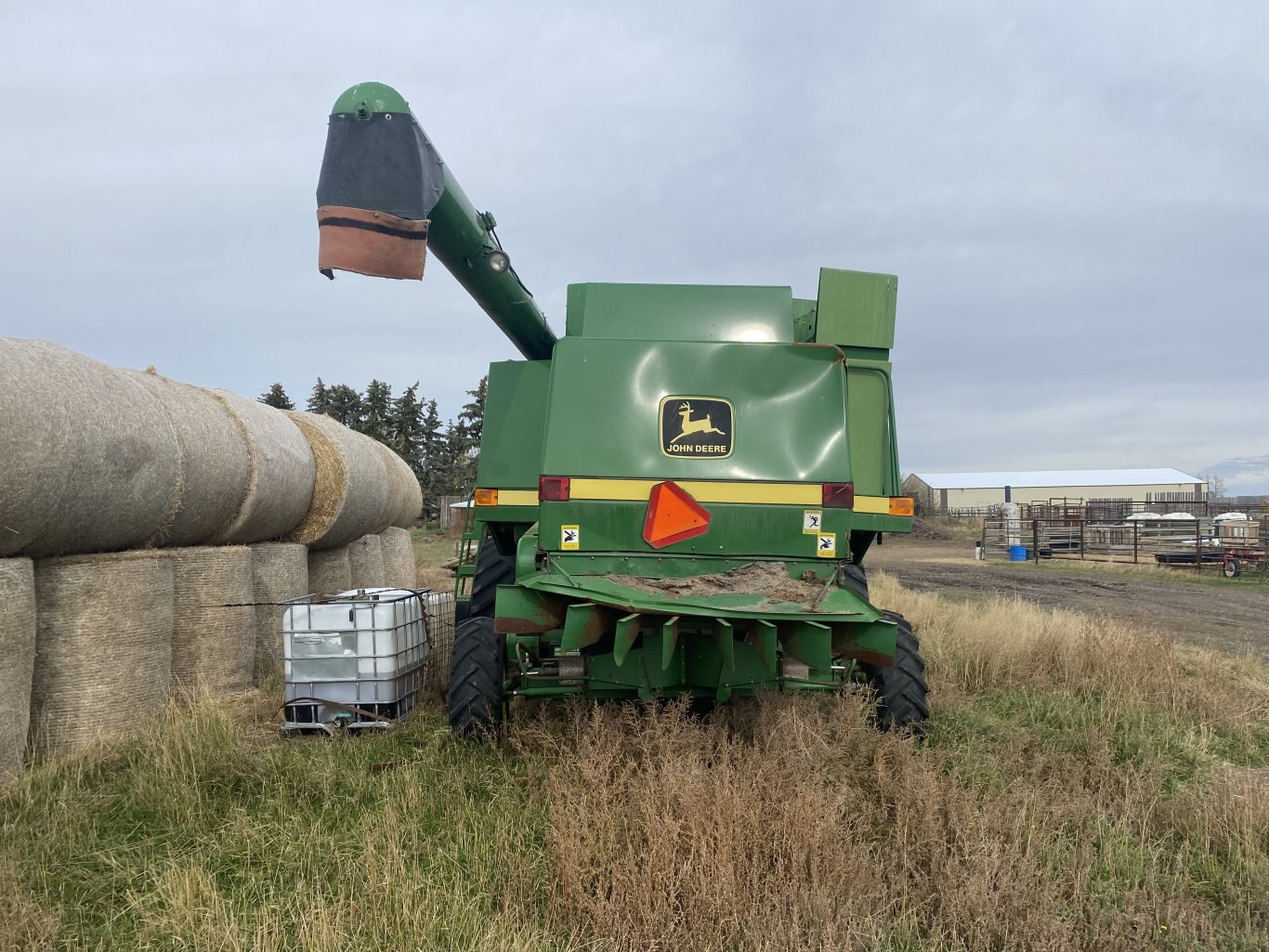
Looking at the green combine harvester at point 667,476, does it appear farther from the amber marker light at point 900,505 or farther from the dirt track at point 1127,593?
the dirt track at point 1127,593

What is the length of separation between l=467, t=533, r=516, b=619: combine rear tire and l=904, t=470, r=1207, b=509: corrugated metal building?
65499mm

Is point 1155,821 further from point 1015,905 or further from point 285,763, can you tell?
point 285,763

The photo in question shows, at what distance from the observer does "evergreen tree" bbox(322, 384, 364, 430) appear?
1393 inches

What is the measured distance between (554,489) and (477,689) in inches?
50.3

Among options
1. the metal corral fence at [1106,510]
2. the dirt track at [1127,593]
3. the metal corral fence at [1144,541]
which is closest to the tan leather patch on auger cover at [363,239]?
the dirt track at [1127,593]

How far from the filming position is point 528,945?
3.05m

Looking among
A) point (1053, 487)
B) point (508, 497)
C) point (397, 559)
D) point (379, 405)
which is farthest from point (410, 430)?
point (1053, 487)

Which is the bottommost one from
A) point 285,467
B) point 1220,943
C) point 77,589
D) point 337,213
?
point 1220,943

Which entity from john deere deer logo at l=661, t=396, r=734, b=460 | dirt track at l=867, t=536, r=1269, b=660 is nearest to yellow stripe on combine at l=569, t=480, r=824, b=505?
john deere deer logo at l=661, t=396, r=734, b=460

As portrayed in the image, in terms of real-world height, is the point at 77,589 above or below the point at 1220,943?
above

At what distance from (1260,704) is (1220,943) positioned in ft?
14.0

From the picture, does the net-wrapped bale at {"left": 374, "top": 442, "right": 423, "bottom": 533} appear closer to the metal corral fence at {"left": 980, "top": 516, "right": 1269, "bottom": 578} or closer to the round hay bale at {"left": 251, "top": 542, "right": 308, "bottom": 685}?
the round hay bale at {"left": 251, "top": 542, "right": 308, "bottom": 685}

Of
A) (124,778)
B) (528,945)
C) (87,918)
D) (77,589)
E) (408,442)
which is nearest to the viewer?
(528,945)

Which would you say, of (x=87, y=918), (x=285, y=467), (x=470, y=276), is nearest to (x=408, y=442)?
(x=285, y=467)
